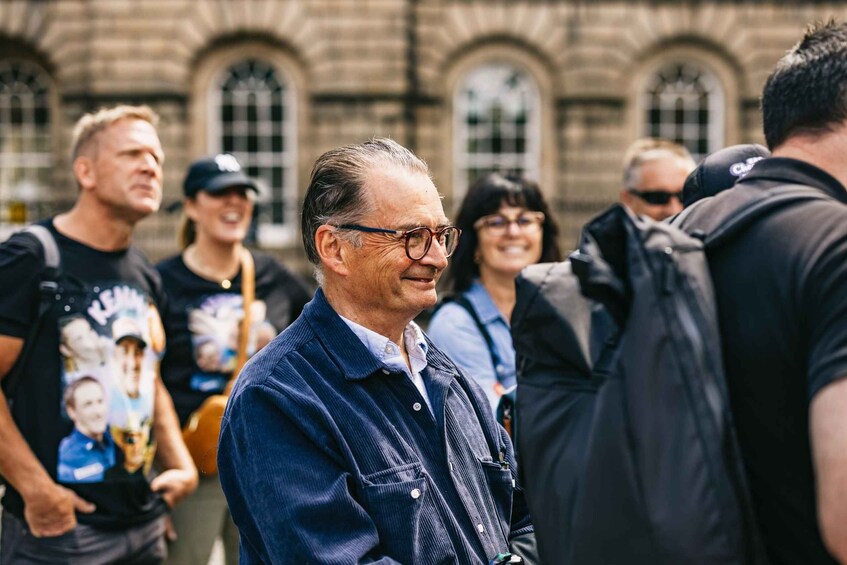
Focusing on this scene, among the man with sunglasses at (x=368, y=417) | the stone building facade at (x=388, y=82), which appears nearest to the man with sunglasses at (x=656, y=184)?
the man with sunglasses at (x=368, y=417)

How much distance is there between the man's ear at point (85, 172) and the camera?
3.85 metres

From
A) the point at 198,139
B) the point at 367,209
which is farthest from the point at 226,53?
the point at 367,209

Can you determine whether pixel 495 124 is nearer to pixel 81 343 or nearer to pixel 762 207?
pixel 81 343

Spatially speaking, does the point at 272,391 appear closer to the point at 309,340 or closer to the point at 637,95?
the point at 309,340

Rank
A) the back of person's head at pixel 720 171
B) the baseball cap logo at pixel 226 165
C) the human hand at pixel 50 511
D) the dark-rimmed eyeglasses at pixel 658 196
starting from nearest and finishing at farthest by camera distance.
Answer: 1. the back of person's head at pixel 720 171
2. the human hand at pixel 50 511
3. the dark-rimmed eyeglasses at pixel 658 196
4. the baseball cap logo at pixel 226 165

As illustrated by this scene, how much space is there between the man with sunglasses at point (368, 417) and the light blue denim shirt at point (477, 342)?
1.17 metres

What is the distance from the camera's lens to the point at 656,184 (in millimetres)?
4902

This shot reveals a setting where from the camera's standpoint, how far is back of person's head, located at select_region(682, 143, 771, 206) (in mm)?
2873

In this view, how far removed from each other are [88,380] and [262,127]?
14114mm

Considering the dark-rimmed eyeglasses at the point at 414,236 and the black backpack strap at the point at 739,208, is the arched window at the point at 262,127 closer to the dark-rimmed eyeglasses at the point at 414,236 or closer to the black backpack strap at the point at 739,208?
the dark-rimmed eyeglasses at the point at 414,236

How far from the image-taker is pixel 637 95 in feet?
57.8

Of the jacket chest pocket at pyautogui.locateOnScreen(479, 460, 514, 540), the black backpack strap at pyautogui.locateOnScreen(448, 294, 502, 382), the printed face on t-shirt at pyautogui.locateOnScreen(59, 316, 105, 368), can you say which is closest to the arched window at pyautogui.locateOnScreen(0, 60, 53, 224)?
the printed face on t-shirt at pyautogui.locateOnScreen(59, 316, 105, 368)

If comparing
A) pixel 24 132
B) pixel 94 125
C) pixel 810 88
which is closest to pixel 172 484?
pixel 94 125

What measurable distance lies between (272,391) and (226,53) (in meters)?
15.8
